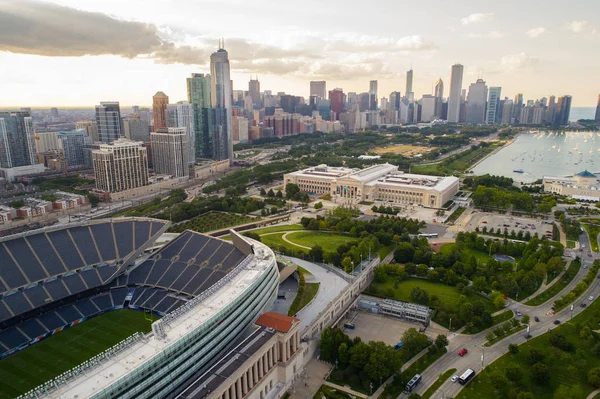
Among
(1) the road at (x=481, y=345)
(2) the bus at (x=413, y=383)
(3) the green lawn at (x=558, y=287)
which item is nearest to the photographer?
(2) the bus at (x=413, y=383)

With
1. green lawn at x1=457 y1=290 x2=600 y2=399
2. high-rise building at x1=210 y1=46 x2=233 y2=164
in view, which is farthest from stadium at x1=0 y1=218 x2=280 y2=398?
high-rise building at x1=210 y1=46 x2=233 y2=164

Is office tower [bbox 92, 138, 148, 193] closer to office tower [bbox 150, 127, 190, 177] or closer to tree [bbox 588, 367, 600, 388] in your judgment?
office tower [bbox 150, 127, 190, 177]

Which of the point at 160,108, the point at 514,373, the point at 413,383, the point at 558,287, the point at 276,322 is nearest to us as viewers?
the point at 514,373

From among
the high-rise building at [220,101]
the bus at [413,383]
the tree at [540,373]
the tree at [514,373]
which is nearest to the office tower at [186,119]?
the high-rise building at [220,101]

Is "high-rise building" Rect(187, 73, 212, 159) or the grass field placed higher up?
"high-rise building" Rect(187, 73, 212, 159)

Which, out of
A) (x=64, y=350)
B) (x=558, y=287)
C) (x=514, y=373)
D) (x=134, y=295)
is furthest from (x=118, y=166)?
(x=514, y=373)

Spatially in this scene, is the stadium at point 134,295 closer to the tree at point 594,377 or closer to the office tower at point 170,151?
the tree at point 594,377

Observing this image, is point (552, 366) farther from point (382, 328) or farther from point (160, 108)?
point (160, 108)
